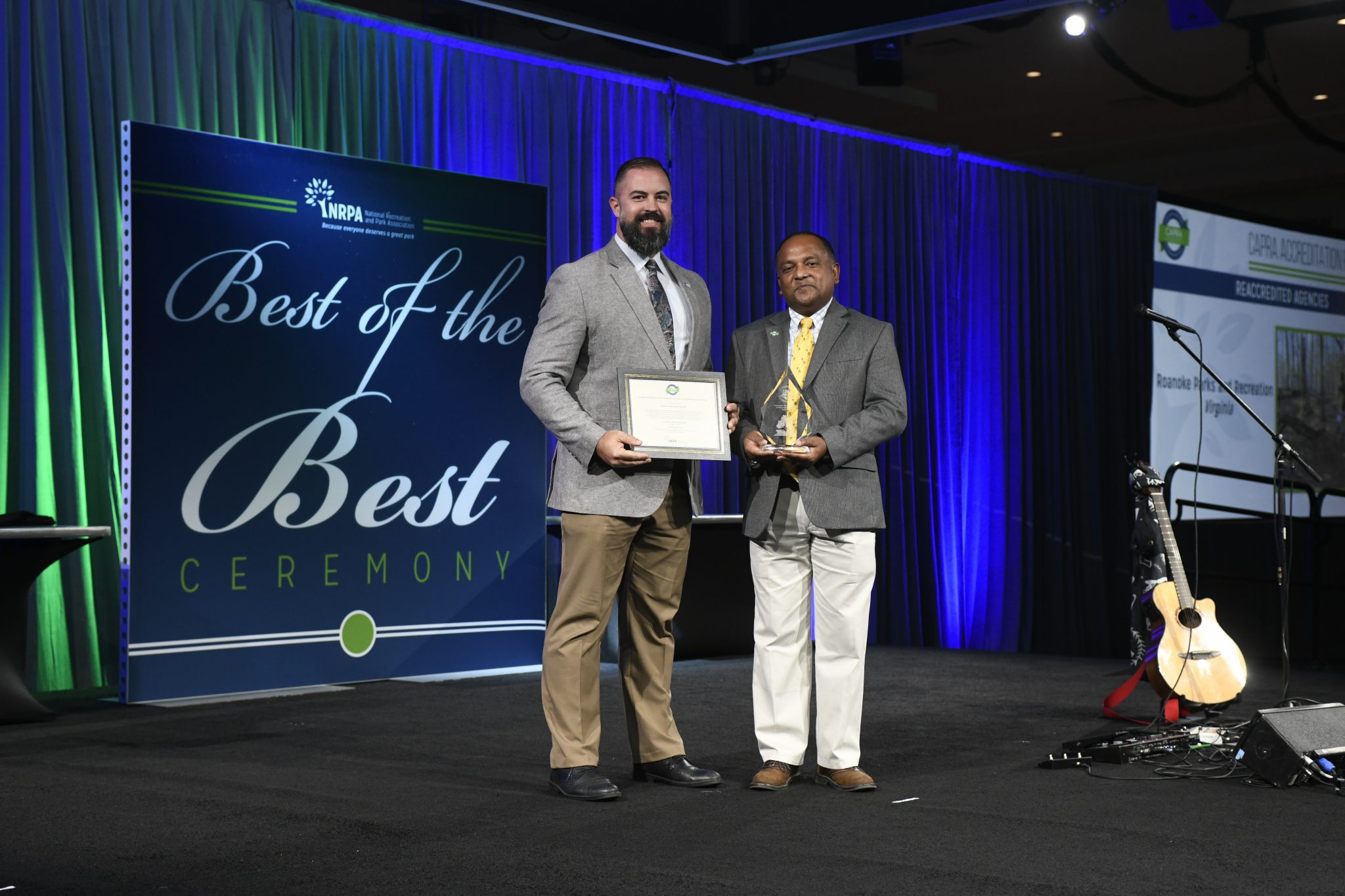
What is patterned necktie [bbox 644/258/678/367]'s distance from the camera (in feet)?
11.4

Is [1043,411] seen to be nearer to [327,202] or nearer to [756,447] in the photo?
[327,202]

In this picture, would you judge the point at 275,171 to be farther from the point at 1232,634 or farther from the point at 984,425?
the point at 1232,634

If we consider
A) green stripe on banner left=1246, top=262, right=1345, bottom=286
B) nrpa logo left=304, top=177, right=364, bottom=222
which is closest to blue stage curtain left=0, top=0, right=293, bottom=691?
nrpa logo left=304, top=177, right=364, bottom=222

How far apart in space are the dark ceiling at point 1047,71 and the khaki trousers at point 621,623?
2.13m

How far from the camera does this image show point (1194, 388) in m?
9.12

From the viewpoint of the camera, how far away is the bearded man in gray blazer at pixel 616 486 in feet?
10.9

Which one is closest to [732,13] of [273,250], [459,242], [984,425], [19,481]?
[459,242]

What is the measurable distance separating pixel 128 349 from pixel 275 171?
894 mm

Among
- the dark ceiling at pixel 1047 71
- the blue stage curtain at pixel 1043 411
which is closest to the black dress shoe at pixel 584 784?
the dark ceiling at pixel 1047 71

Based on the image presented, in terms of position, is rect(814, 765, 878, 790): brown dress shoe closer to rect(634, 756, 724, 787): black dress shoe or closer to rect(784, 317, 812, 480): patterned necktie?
rect(634, 756, 724, 787): black dress shoe

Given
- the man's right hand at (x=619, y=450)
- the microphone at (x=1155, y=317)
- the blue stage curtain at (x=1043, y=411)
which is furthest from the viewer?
the blue stage curtain at (x=1043, y=411)

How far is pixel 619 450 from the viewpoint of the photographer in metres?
3.21

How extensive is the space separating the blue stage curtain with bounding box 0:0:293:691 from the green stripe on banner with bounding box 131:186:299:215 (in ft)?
1.65

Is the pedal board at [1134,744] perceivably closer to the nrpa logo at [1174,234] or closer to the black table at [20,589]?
the black table at [20,589]
